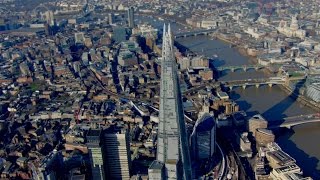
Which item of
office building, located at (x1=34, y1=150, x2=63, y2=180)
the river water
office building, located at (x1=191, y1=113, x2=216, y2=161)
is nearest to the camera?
office building, located at (x1=34, y1=150, x2=63, y2=180)

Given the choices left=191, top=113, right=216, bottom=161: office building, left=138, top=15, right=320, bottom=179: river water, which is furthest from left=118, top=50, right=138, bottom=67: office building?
left=191, top=113, right=216, bottom=161: office building

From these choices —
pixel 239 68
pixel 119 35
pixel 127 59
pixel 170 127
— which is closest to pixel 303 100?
pixel 239 68

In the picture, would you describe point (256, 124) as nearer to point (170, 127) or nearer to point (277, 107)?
point (277, 107)

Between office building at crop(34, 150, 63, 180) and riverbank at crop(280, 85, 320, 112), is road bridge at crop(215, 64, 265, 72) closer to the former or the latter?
riverbank at crop(280, 85, 320, 112)

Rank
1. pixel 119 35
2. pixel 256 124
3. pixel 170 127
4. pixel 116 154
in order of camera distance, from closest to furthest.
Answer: pixel 170 127 → pixel 116 154 → pixel 256 124 → pixel 119 35

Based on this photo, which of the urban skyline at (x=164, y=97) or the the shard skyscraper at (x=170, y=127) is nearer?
the the shard skyscraper at (x=170, y=127)

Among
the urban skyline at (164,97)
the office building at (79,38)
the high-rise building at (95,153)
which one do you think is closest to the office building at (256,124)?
the urban skyline at (164,97)

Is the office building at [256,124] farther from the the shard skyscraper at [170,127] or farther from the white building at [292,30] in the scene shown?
the white building at [292,30]
